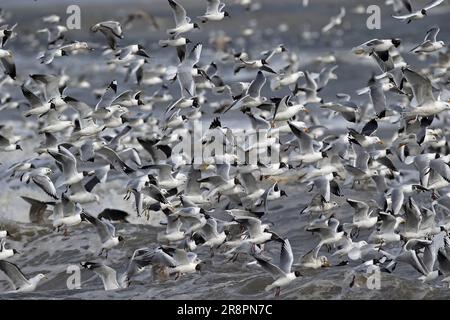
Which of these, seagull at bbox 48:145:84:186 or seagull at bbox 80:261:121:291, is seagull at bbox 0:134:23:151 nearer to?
seagull at bbox 48:145:84:186

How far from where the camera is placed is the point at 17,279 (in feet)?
32.7

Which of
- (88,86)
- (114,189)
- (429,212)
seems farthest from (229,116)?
(429,212)

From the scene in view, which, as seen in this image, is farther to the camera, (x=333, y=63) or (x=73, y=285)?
(x=333, y=63)

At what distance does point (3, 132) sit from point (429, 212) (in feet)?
21.3

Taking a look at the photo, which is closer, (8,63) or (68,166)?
(68,166)

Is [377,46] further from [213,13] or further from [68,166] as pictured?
[68,166]

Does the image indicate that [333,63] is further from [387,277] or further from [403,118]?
[387,277]

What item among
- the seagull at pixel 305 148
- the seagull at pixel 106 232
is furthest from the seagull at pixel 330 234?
the seagull at pixel 106 232

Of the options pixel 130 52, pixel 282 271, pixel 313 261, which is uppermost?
pixel 130 52

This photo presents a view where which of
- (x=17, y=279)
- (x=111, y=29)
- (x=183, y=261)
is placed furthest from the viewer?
(x=111, y=29)

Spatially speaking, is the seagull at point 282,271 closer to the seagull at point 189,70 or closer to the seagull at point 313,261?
the seagull at point 313,261

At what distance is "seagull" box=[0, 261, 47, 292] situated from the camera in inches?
387

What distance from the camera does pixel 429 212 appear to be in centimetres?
1034

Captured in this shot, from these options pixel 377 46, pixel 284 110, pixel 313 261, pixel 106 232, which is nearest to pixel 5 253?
pixel 106 232
